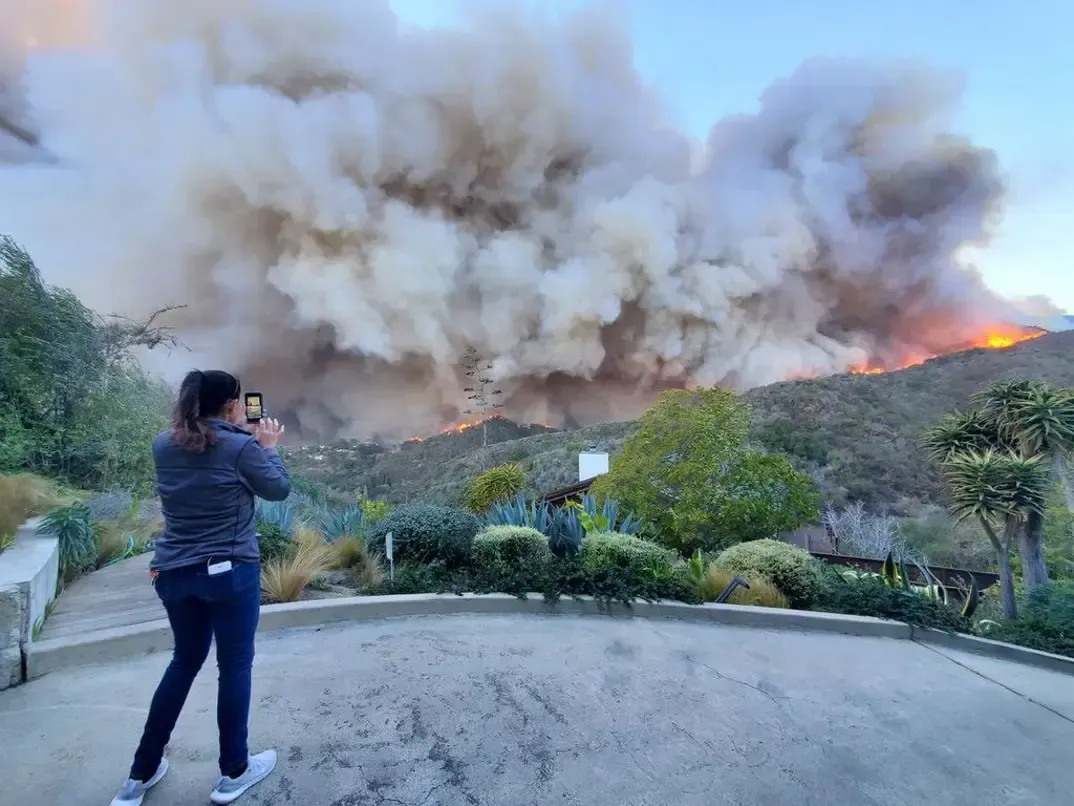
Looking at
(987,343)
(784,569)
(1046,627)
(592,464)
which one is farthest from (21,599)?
(987,343)

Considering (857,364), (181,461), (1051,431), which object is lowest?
(181,461)

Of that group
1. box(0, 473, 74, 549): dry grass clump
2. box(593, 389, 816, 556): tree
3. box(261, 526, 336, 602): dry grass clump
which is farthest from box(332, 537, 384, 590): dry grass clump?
box(593, 389, 816, 556): tree

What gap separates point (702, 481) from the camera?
8.46 m

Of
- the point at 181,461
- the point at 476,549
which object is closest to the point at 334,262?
the point at 476,549

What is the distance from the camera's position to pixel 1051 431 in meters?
7.12

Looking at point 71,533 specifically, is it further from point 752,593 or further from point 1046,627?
point 1046,627

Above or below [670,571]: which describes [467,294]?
above

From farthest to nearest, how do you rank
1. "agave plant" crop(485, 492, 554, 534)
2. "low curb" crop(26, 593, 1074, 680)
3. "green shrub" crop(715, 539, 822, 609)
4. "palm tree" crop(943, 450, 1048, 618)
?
"palm tree" crop(943, 450, 1048, 618)
"agave plant" crop(485, 492, 554, 534)
"green shrub" crop(715, 539, 822, 609)
"low curb" crop(26, 593, 1074, 680)

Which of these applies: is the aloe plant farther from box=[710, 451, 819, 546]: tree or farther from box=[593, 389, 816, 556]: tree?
box=[710, 451, 819, 546]: tree

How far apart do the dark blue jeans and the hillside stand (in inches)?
579

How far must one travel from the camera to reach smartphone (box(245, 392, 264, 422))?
236 centimetres

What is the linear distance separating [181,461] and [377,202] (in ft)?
47.2

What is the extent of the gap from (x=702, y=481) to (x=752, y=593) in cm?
341

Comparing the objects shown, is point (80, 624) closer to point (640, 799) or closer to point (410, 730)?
point (410, 730)
